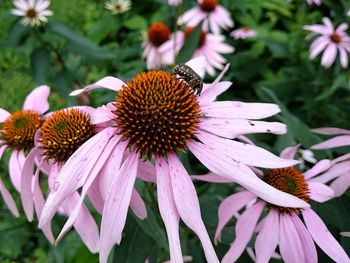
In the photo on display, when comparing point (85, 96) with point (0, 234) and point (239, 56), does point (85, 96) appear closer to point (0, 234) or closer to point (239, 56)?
point (0, 234)

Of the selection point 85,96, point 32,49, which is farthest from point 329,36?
point 32,49

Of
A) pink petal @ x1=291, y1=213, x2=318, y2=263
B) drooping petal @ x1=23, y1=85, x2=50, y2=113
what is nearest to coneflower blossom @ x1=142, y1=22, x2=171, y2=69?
drooping petal @ x1=23, y1=85, x2=50, y2=113

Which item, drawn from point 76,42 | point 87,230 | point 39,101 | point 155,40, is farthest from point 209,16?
point 87,230

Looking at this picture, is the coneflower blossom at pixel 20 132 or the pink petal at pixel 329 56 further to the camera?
the pink petal at pixel 329 56

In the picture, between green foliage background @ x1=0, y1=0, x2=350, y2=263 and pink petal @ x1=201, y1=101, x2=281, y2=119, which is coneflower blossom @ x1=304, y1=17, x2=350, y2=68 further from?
pink petal @ x1=201, y1=101, x2=281, y2=119

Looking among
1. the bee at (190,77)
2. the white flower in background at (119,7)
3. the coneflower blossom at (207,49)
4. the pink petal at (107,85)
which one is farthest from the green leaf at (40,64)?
the white flower in background at (119,7)

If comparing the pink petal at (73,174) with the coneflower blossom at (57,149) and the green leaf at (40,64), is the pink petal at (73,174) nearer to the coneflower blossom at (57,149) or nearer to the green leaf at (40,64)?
the coneflower blossom at (57,149)
